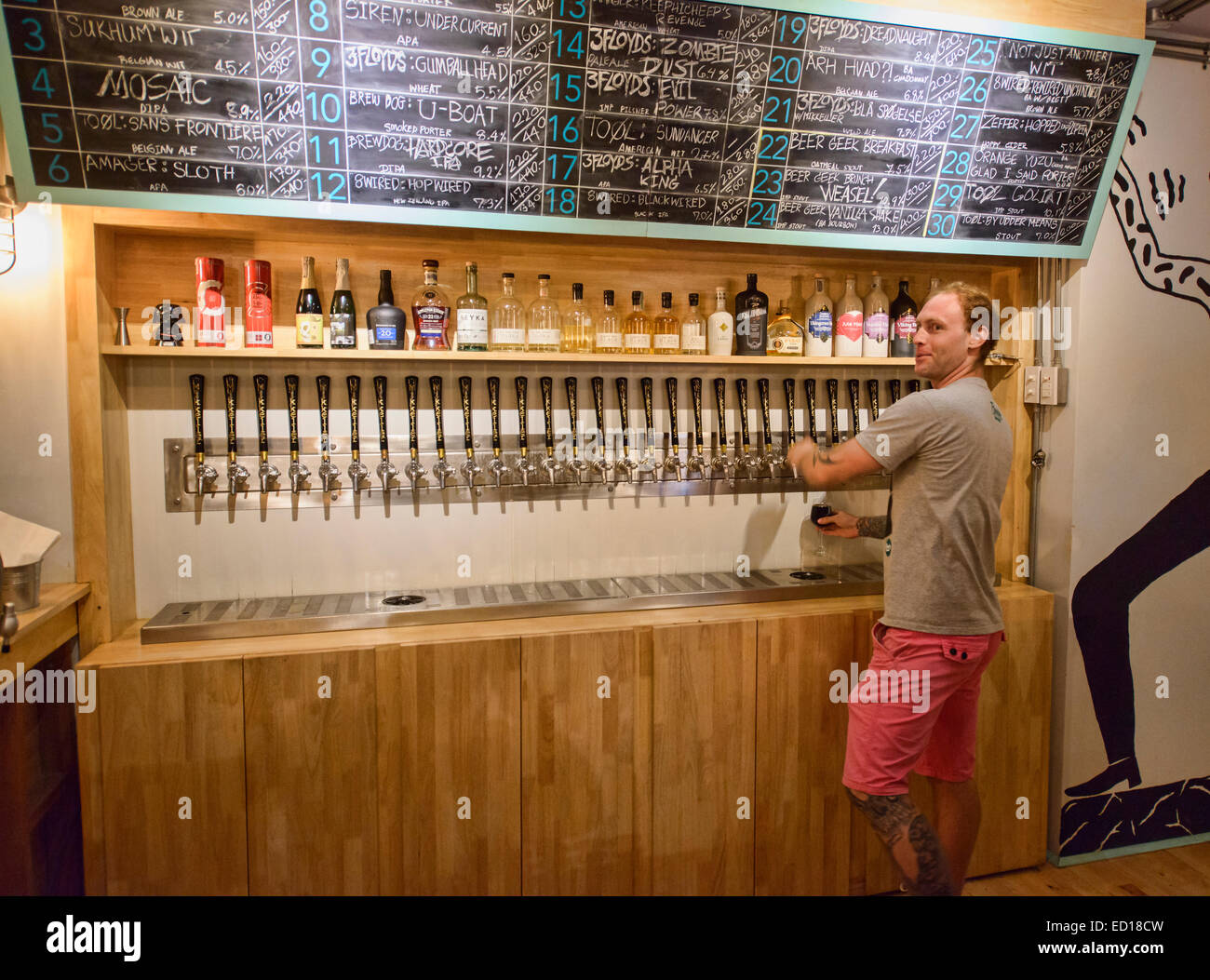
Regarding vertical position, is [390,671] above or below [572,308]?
below

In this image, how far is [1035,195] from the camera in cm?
247

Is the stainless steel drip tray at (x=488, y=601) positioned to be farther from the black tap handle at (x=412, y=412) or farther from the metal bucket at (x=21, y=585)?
the black tap handle at (x=412, y=412)

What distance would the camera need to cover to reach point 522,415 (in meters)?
2.44

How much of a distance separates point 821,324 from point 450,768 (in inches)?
72.6

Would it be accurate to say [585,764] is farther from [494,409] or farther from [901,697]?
[494,409]

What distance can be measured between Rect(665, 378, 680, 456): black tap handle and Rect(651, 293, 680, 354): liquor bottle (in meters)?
0.11

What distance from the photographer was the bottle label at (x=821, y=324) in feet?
8.66

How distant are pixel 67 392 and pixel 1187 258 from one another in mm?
3489

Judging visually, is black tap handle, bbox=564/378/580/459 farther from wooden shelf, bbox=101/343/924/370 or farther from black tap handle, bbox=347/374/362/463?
black tap handle, bbox=347/374/362/463

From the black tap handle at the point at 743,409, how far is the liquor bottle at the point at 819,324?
0.84ft

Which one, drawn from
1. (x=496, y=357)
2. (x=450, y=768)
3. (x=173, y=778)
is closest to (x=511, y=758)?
(x=450, y=768)

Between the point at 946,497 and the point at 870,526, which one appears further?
the point at 870,526

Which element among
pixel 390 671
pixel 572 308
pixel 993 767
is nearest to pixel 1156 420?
pixel 993 767

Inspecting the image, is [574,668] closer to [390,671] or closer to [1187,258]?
[390,671]
